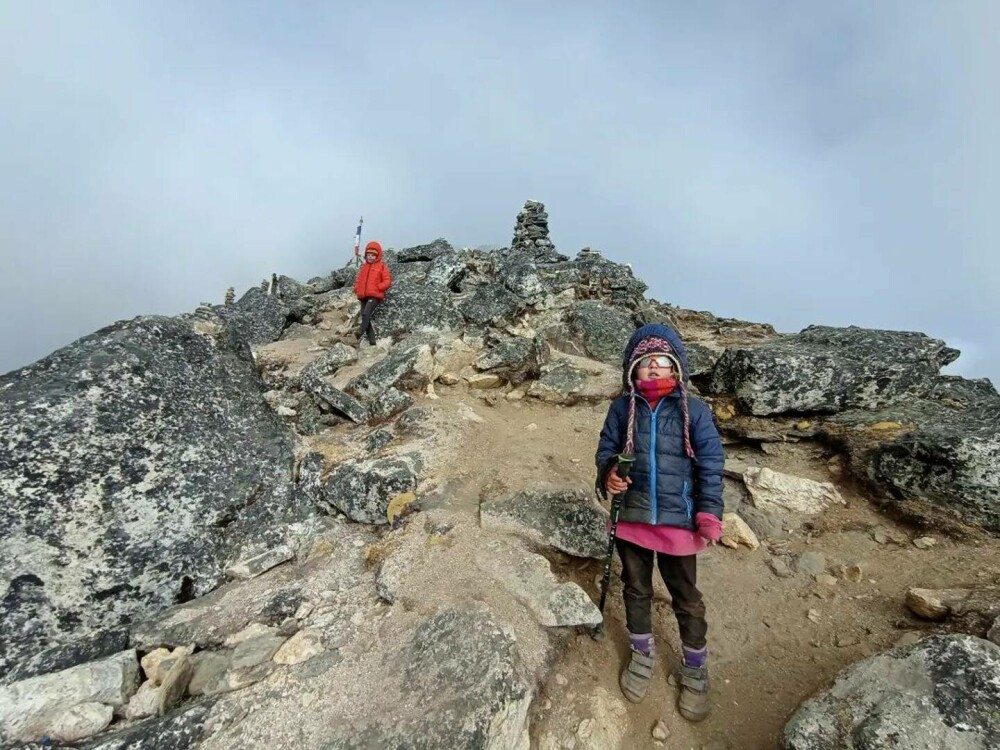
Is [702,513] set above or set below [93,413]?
below

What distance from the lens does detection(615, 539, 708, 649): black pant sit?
4.49 metres

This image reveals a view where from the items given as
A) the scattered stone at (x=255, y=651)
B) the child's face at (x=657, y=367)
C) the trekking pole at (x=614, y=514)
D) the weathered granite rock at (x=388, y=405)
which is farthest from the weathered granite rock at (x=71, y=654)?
the child's face at (x=657, y=367)

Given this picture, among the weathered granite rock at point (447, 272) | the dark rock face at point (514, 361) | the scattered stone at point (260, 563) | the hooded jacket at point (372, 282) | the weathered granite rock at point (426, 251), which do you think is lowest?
the scattered stone at point (260, 563)

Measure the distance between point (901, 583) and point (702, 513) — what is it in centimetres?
329

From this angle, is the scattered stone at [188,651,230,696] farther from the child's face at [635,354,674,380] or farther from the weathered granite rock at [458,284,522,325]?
the weathered granite rock at [458,284,522,325]

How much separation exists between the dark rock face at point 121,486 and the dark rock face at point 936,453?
8.48 metres

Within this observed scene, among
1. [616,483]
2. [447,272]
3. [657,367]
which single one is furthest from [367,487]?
[447,272]

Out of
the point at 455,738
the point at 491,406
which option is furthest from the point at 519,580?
the point at 491,406

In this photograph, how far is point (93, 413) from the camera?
5.62m

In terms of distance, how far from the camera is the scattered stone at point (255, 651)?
4289 millimetres

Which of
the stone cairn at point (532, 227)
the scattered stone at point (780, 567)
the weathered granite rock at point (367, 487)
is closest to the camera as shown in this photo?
the scattered stone at point (780, 567)

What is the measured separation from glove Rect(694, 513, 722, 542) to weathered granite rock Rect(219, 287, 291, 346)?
15376 millimetres

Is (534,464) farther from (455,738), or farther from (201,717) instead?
(201,717)

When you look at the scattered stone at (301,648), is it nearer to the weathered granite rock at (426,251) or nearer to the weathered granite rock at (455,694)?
the weathered granite rock at (455,694)
